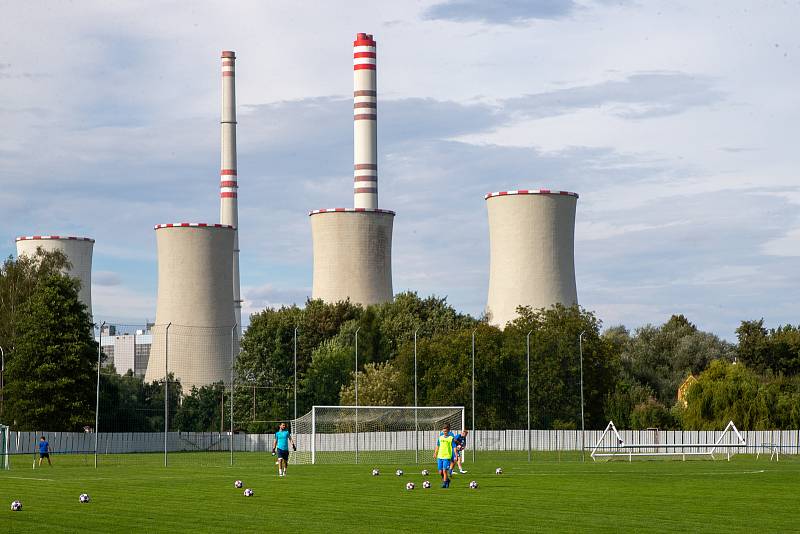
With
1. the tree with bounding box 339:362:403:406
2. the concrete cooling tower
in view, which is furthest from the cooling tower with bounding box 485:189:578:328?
the concrete cooling tower

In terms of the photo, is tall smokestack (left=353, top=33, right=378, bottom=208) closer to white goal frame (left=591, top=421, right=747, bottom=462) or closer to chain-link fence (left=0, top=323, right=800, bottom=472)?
chain-link fence (left=0, top=323, right=800, bottom=472)

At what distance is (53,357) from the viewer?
61.8m

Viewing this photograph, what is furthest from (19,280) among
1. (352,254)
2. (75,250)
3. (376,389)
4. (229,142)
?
(229,142)

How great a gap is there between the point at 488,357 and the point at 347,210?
1544cm

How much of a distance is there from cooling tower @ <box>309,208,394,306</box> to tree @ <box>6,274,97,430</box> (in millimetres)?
16421

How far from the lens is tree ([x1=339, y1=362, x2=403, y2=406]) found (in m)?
66.6

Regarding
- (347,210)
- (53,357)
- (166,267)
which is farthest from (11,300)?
(347,210)

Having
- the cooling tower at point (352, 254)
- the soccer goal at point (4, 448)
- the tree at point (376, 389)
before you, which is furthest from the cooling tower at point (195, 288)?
the soccer goal at point (4, 448)

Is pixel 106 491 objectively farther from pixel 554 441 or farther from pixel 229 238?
pixel 229 238

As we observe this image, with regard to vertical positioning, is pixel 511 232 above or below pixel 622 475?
above

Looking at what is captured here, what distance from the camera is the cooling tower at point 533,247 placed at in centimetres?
6488

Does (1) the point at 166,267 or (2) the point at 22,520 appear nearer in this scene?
(2) the point at 22,520

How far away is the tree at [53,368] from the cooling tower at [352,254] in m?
16.4

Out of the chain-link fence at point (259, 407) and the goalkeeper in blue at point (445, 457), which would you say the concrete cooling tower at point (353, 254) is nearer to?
the chain-link fence at point (259, 407)
